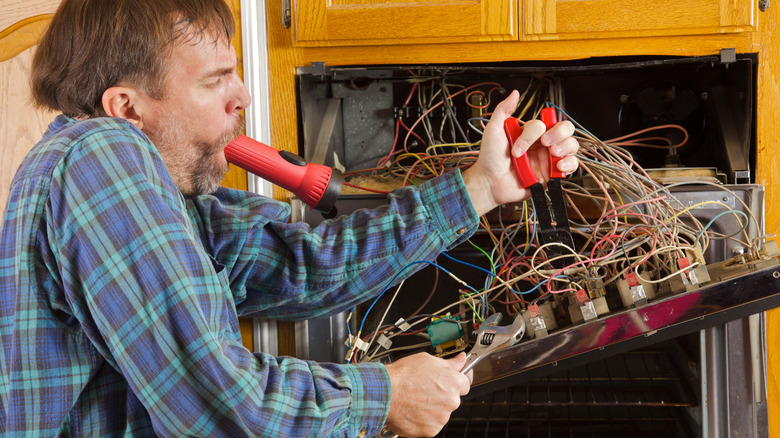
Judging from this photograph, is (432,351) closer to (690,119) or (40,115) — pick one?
(690,119)

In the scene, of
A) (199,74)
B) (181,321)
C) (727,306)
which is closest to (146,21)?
(199,74)

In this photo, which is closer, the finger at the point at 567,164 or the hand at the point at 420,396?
the hand at the point at 420,396

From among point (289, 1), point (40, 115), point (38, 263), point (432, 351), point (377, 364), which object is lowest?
point (432, 351)

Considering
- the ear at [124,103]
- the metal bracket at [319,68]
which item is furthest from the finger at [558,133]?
the ear at [124,103]

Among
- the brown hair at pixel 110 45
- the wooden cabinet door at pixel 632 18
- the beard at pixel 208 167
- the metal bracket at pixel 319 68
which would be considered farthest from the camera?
the metal bracket at pixel 319 68

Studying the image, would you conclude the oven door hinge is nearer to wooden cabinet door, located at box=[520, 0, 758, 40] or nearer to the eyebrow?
the eyebrow

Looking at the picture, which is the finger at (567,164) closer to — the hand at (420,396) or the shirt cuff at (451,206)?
the shirt cuff at (451,206)

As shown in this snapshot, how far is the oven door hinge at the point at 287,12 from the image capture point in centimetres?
119

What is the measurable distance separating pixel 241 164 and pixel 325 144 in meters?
0.23

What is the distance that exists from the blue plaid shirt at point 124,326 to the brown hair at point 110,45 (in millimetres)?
80

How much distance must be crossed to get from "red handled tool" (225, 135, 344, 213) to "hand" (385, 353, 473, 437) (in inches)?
14.7

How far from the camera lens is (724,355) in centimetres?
104

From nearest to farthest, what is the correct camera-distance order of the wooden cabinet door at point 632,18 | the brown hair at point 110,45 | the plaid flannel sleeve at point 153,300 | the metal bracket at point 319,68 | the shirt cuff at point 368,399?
the plaid flannel sleeve at point 153,300 < the shirt cuff at point 368,399 < the brown hair at point 110,45 < the wooden cabinet door at point 632,18 < the metal bracket at point 319,68

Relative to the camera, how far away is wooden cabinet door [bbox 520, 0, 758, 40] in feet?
3.51
